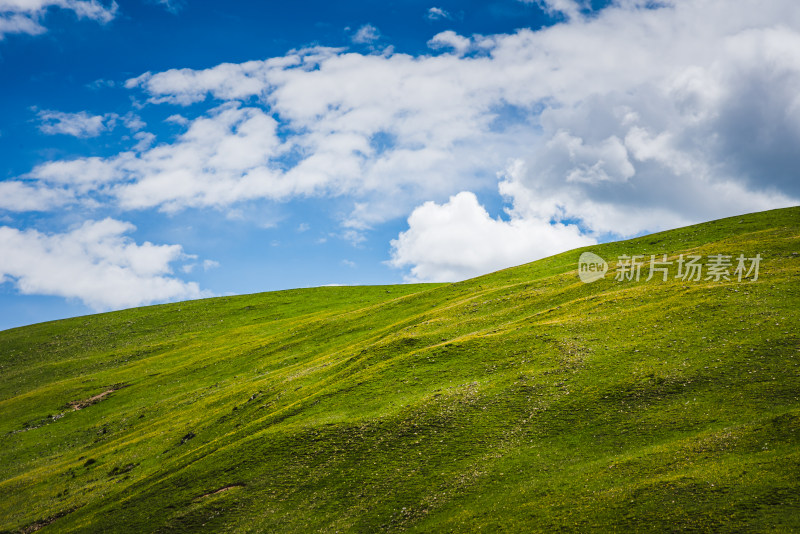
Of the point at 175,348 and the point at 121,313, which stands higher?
the point at 121,313

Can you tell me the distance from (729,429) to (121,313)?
146 meters

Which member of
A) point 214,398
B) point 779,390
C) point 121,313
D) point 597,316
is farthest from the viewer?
point 121,313

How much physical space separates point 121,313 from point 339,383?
11168 cm

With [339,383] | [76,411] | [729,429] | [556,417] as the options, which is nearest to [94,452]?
[76,411]

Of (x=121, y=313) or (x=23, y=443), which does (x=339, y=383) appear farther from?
(x=121, y=313)

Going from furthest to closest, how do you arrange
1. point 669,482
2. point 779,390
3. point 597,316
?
point 597,316 < point 779,390 < point 669,482

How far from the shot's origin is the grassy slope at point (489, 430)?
93.9ft

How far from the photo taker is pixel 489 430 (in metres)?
38.0

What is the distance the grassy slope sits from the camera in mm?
28625

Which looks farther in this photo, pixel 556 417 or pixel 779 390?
pixel 556 417

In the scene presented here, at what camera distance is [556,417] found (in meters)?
37.4

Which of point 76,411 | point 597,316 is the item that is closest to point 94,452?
point 76,411

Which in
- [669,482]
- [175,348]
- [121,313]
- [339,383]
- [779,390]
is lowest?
[669,482]

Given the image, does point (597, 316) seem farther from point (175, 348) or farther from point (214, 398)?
point (175, 348)
